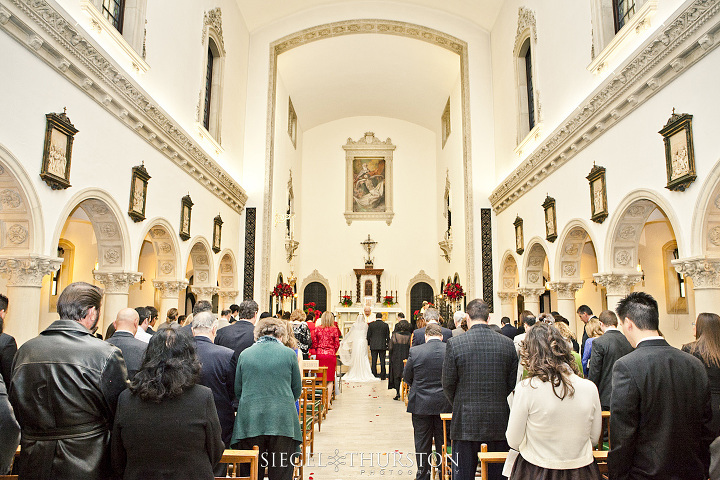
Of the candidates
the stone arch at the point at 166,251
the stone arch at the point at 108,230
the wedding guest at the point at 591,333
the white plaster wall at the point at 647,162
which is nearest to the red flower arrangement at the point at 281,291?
the stone arch at the point at 166,251

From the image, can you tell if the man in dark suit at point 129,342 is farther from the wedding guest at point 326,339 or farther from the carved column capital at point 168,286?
the carved column capital at point 168,286

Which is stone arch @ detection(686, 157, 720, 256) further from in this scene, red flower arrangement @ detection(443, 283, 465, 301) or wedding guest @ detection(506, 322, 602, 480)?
red flower arrangement @ detection(443, 283, 465, 301)

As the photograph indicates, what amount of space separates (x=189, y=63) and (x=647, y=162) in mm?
9488

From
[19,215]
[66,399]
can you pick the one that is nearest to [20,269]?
[19,215]

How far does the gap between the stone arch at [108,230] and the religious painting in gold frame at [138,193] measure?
336mm

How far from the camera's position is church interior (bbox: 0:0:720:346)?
6.61 metres

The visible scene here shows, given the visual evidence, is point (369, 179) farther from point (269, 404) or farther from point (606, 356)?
point (269, 404)

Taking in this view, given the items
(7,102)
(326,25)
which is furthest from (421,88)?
(7,102)

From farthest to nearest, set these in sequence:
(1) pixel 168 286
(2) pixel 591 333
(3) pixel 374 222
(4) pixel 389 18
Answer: (3) pixel 374 222 → (4) pixel 389 18 → (1) pixel 168 286 → (2) pixel 591 333

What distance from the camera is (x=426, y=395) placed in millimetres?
5262

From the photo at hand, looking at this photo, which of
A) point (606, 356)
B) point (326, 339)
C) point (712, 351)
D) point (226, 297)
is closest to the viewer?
point (712, 351)

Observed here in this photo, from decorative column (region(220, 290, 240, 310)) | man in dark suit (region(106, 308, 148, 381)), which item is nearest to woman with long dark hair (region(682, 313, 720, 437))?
man in dark suit (region(106, 308, 148, 381))

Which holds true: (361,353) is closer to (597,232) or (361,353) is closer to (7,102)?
(597,232)

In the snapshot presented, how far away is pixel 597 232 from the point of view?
30.4 ft
